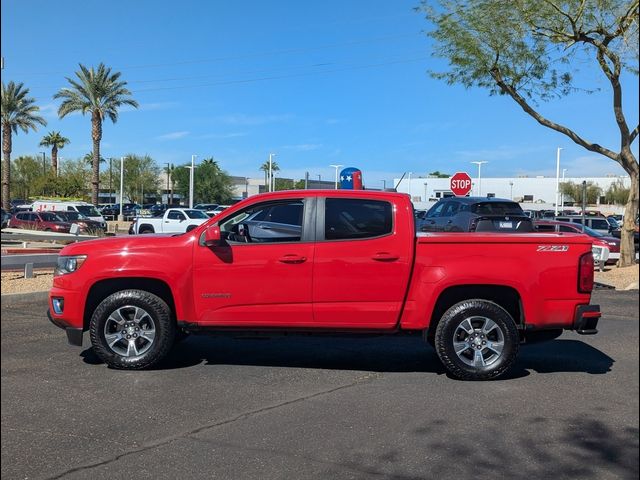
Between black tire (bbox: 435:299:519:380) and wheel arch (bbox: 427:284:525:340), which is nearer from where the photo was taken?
black tire (bbox: 435:299:519:380)

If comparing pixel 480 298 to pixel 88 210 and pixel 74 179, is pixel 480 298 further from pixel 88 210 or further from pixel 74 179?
pixel 74 179

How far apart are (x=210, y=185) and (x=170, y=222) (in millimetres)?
45793

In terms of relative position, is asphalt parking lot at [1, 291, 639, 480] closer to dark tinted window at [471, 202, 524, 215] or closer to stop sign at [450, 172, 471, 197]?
dark tinted window at [471, 202, 524, 215]

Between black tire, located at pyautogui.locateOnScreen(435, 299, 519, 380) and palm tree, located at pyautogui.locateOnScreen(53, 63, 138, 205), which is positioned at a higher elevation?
palm tree, located at pyautogui.locateOnScreen(53, 63, 138, 205)

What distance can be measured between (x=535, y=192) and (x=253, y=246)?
65.2 meters

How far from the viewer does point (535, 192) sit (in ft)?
218

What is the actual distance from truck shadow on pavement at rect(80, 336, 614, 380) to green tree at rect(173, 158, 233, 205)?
6832cm

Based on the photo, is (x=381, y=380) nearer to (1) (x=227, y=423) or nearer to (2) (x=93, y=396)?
(1) (x=227, y=423)

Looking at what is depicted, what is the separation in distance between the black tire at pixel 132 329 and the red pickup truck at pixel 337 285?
0.01 metres

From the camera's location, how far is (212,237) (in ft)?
19.9

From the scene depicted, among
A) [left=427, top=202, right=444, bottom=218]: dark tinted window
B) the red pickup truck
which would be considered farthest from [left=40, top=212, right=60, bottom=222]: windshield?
the red pickup truck

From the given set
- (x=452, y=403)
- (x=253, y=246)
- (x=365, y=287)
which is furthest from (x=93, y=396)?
(x=452, y=403)

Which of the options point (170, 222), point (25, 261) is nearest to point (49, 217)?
point (170, 222)

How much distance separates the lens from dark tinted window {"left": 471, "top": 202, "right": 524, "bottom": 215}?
Result: 1371 centimetres
